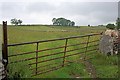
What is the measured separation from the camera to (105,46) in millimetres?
14633

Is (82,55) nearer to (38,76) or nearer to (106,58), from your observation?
(106,58)

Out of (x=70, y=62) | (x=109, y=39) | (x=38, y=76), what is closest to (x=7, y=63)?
(x=38, y=76)

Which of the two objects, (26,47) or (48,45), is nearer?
(26,47)

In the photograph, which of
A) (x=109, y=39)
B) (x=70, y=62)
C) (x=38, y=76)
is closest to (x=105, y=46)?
(x=109, y=39)

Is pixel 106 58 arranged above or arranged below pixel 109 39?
below

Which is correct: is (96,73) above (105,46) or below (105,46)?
below

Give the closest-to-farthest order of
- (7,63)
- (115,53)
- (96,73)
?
1. (7,63)
2. (96,73)
3. (115,53)

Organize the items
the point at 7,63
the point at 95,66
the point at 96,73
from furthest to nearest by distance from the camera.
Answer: the point at 95,66 < the point at 96,73 < the point at 7,63

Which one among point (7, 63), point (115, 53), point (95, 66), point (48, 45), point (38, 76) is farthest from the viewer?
point (48, 45)

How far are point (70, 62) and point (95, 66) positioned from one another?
4.08 feet

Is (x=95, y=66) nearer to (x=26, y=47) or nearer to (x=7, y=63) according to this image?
(x=7, y=63)

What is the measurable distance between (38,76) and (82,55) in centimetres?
437

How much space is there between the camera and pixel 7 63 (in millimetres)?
10305

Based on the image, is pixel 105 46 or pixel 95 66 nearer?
pixel 95 66
